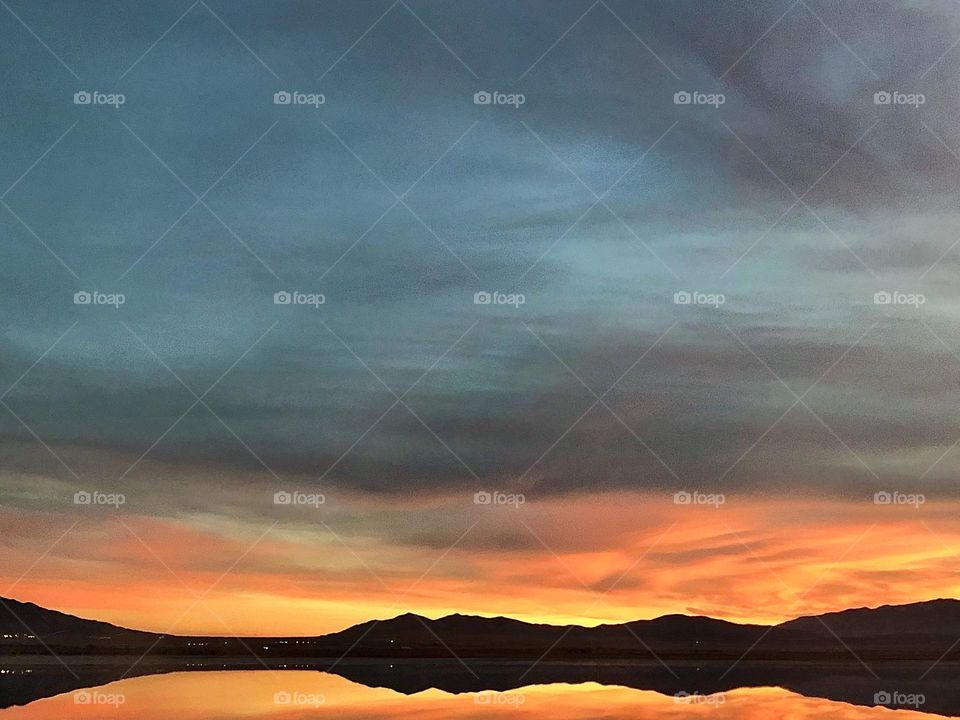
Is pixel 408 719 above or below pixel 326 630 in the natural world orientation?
below

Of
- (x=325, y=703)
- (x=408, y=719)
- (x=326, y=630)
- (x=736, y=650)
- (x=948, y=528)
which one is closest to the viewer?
(x=408, y=719)

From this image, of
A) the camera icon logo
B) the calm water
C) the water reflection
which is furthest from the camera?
the camera icon logo

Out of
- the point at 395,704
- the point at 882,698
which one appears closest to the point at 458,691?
the point at 395,704

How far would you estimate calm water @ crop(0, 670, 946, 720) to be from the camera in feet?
38.5

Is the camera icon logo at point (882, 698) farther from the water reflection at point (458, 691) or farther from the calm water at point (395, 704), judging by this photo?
the calm water at point (395, 704)

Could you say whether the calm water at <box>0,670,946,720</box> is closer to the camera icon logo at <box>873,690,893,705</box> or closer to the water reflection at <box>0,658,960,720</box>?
the water reflection at <box>0,658,960,720</box>

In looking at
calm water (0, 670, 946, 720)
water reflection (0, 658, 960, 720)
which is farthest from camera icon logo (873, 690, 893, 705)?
calm water (0, 670, 946, 720)

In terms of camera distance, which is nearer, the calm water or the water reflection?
the calm water

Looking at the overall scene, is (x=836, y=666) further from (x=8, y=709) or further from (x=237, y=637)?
(x=8, y=709)

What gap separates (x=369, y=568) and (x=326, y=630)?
127 centimetres

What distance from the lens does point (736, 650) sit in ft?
54.3

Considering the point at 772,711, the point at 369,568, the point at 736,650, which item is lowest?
the point at 772,711

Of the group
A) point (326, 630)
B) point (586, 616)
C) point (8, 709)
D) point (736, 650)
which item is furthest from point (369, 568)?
point (736, 650)

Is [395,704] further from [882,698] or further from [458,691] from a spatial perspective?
[882,698]
